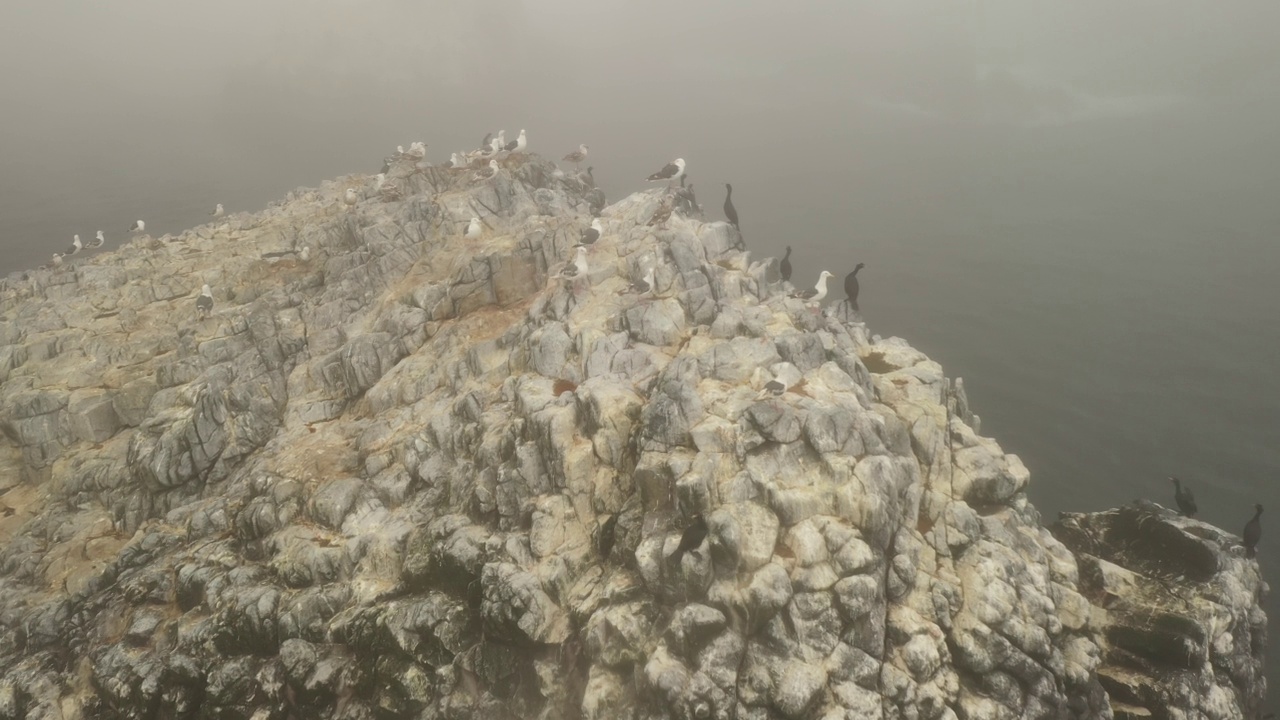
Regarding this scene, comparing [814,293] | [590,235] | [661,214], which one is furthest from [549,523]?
[661,214]

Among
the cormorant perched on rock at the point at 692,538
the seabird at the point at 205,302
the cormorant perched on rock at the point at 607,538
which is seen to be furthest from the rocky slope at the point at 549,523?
the seabird at the point at 205,302

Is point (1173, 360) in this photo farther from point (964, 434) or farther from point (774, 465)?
point (774, 465)

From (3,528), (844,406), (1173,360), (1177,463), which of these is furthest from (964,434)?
(3,528)

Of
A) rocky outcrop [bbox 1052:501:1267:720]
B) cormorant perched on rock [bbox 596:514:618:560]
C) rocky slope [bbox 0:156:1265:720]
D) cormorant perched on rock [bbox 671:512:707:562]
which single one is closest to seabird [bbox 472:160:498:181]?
rocky slope [bbox 0:156:1265:720]

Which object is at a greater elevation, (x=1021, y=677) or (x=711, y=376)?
(x=711, y=376)

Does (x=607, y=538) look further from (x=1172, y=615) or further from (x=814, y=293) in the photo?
(x=1172, y=615)

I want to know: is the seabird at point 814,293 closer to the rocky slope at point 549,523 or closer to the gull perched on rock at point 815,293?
the gull perched on rock at point 815,293
